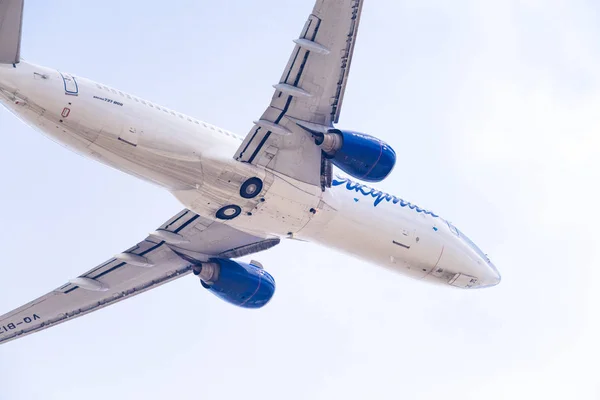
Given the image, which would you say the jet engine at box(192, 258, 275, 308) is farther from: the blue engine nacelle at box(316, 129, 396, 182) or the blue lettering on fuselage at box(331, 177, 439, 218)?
the blue engine nacelle at box(316, 129, 396, 182)

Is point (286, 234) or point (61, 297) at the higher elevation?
point (286, 234)

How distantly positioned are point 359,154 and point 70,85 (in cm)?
948

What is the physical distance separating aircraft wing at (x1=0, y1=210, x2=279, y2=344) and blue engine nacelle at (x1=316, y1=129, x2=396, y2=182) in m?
6.35

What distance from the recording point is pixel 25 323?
4100cm

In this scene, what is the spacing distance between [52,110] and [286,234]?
9.80m

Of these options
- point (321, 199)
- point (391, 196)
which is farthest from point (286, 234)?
point (391, 196)

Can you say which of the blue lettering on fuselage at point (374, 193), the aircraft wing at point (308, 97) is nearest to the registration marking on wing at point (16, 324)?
the aircraft wing at point (308, 97)

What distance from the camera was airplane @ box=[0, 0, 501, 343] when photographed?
102 ft

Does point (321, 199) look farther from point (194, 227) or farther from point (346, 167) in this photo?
point (194, 227)

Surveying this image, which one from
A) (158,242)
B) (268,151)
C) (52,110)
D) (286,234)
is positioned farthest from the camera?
(158,242)

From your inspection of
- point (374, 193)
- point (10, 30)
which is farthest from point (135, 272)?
point (10, 30)

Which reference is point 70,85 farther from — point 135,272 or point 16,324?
point 16,324

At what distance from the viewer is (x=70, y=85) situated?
3088 centimetres

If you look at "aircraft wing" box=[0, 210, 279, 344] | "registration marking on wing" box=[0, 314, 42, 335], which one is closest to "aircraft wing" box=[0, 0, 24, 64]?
"aircraft wing" box=[0, 210, 279, 344]
